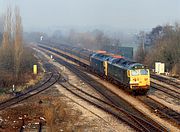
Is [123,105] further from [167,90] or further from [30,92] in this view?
[30,92]

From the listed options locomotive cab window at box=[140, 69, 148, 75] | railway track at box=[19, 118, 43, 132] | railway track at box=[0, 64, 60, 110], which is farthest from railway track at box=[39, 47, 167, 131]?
railway track at box=[19, 118, 43, 132]

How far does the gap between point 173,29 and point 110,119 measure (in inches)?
1622

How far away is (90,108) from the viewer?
2305 centimetres

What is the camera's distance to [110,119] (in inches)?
787

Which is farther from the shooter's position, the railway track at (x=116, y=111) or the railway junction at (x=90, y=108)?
the railway junction at (x=90, y=108)

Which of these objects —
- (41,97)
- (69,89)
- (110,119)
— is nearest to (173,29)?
(69,89)

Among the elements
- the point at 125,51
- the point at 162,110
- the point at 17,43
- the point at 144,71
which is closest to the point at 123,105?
the point at 162,110

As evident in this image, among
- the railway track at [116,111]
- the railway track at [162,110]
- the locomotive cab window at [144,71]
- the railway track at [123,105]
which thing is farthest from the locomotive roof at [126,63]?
the railway track at [116,111]

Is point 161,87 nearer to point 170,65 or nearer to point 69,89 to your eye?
point 69,89

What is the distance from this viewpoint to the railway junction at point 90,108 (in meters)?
18.4

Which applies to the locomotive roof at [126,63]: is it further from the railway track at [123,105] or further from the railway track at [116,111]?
the railway track at [116,111]

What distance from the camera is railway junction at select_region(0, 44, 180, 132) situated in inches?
726

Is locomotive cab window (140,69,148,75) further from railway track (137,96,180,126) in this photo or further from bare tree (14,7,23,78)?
bare tree (14,7,23,78)

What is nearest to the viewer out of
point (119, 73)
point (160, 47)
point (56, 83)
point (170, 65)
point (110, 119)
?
point (110, 119)
